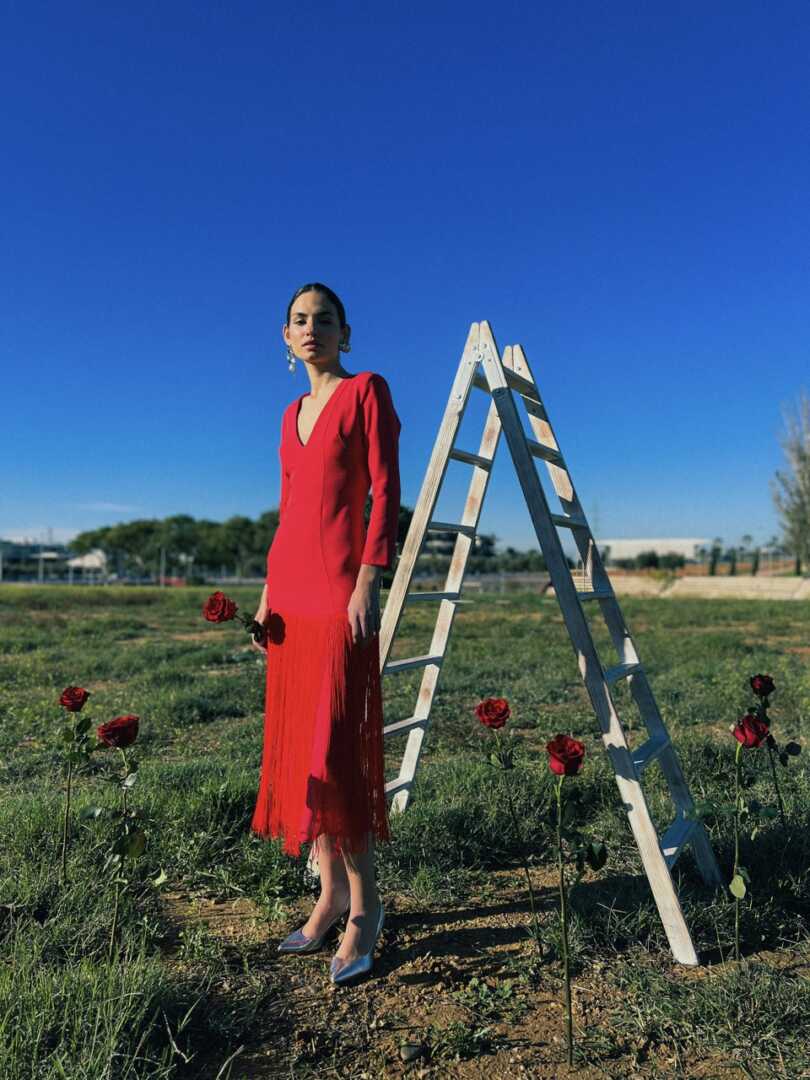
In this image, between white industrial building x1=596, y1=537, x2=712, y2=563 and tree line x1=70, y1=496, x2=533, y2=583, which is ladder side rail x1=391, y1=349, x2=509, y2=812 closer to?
tree line x1=70, y1=496, x2=533, y2=583

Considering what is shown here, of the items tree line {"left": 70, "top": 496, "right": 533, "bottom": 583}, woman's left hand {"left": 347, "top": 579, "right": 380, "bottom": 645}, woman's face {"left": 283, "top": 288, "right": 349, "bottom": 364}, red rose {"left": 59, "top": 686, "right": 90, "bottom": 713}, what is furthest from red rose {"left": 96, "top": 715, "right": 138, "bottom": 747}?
tree line {"left": 70, "top": 496, "right": 533, "bottom": 583}

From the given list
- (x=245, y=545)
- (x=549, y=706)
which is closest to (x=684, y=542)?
(x=245, y=545)

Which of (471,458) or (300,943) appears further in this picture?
(471,458)

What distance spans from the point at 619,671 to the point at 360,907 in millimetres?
1195

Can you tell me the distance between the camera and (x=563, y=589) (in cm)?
251

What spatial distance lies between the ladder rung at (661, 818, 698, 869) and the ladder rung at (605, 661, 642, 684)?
56 cm

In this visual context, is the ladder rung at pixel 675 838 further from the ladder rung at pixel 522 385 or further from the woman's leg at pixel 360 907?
the ladder rung at pixel 522 385

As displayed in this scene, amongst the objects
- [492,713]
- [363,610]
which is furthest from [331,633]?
[492,713]

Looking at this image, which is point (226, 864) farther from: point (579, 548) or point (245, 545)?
point (245, 545)

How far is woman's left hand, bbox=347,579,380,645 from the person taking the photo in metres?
2.15

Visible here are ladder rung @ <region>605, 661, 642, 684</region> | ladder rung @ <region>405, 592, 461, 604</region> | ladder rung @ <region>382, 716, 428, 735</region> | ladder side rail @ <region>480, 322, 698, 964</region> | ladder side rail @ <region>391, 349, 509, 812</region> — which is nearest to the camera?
ladder side rail @ <region>480, 322, 698, 964</region>

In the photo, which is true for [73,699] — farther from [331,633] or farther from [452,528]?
[452,528]

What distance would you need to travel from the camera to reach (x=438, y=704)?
6.39m

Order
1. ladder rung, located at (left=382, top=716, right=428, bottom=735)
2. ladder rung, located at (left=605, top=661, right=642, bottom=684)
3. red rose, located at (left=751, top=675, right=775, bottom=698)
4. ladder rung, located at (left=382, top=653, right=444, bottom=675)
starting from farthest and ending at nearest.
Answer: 1. ladder rung, located at (left=382, top=716, right=428, bottom=735)
2. ladder rung, located at (left=382, top=653, right=444, bottom=675)
3. red rose, located at (left=751, top=675, right=775, bottom=698)
4. ladder rung, located at (left=605, top=661, right=642, bottom=684)
